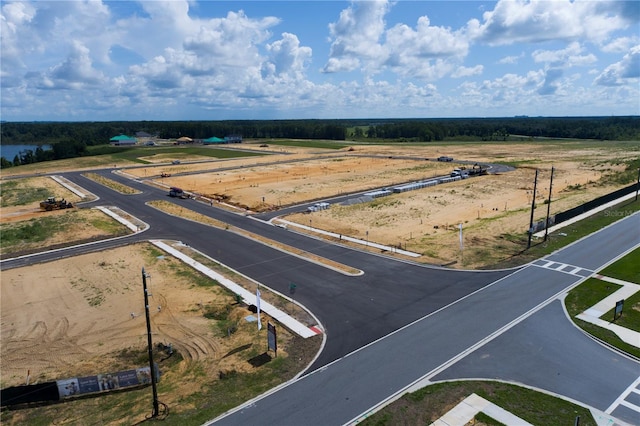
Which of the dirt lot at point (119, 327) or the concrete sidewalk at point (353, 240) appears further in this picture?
the concrete sidewalk at point (353, 240)

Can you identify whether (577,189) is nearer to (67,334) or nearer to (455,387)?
(455,387)

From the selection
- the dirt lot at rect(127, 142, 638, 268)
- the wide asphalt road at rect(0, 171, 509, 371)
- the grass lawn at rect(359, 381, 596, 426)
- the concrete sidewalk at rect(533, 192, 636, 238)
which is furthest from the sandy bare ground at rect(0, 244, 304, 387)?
the concrete sidewalk at rect(533, 192, 636, 238)

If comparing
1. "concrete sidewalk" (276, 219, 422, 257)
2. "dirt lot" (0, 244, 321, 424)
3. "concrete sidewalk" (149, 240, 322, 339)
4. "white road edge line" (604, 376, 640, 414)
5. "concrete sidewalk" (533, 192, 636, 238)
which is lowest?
"dirt lot" (0, 244, 321, 424)

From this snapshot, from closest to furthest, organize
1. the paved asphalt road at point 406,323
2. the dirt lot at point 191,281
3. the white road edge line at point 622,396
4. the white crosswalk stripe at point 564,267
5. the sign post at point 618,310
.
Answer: the white road edge line at point 622,396, the paved asphalt road at point 406,323, the dirt lot at point 191,281, the sign post at point 618,310, the white crosswalk stripe at point 564,267

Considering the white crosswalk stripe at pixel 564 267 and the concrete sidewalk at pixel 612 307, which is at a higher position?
the white crosswalk stripe at pixel 564 267

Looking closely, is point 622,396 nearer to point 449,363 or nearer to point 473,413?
point 473,413

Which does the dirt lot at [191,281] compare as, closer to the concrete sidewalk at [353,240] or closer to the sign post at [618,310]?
the concrete sidewalk at [353,240]

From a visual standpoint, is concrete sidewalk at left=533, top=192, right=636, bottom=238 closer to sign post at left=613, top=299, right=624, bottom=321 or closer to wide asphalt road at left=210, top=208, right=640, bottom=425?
wide asphalt road at left=210, top=208, right=640, bottom=425

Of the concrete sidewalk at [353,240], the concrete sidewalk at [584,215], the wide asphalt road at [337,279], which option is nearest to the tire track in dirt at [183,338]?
the wide asphalt road at [337,279]
